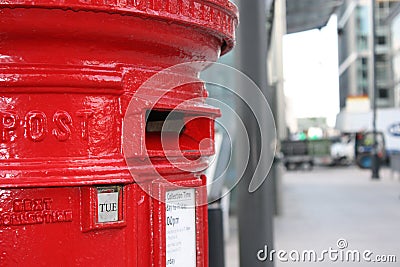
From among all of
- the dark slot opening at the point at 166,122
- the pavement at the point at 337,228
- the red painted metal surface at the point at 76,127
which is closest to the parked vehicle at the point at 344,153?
the pavement at the point at 337,228

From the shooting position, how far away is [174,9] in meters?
1.23

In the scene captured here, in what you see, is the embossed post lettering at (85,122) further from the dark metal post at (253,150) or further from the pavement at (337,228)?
the pavement at (337,228)

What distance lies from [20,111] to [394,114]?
20294 mm

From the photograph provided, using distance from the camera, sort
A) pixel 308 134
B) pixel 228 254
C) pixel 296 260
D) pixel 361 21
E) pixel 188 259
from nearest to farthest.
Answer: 1. pixel 188 259
2. pixel 296 260
3. pixel 228 254
4. pixel 308 134
5. pixel 361 21

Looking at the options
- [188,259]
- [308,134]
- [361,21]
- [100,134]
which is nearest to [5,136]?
[100,134]

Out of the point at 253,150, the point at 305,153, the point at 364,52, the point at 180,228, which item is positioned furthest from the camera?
the point at 364,52

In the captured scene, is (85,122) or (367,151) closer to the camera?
(85,122)

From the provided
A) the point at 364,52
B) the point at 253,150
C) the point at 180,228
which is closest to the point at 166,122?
the point at 180,228

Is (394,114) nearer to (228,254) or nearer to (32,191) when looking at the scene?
(228,254)

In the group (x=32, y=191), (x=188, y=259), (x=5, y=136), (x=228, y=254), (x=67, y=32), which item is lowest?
(x=228, y=254)

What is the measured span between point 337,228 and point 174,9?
6.21m

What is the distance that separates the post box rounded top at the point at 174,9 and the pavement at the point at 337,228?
12.4 feet

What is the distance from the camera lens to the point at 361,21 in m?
41.0

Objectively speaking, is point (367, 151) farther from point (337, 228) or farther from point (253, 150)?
point (253, 150)
